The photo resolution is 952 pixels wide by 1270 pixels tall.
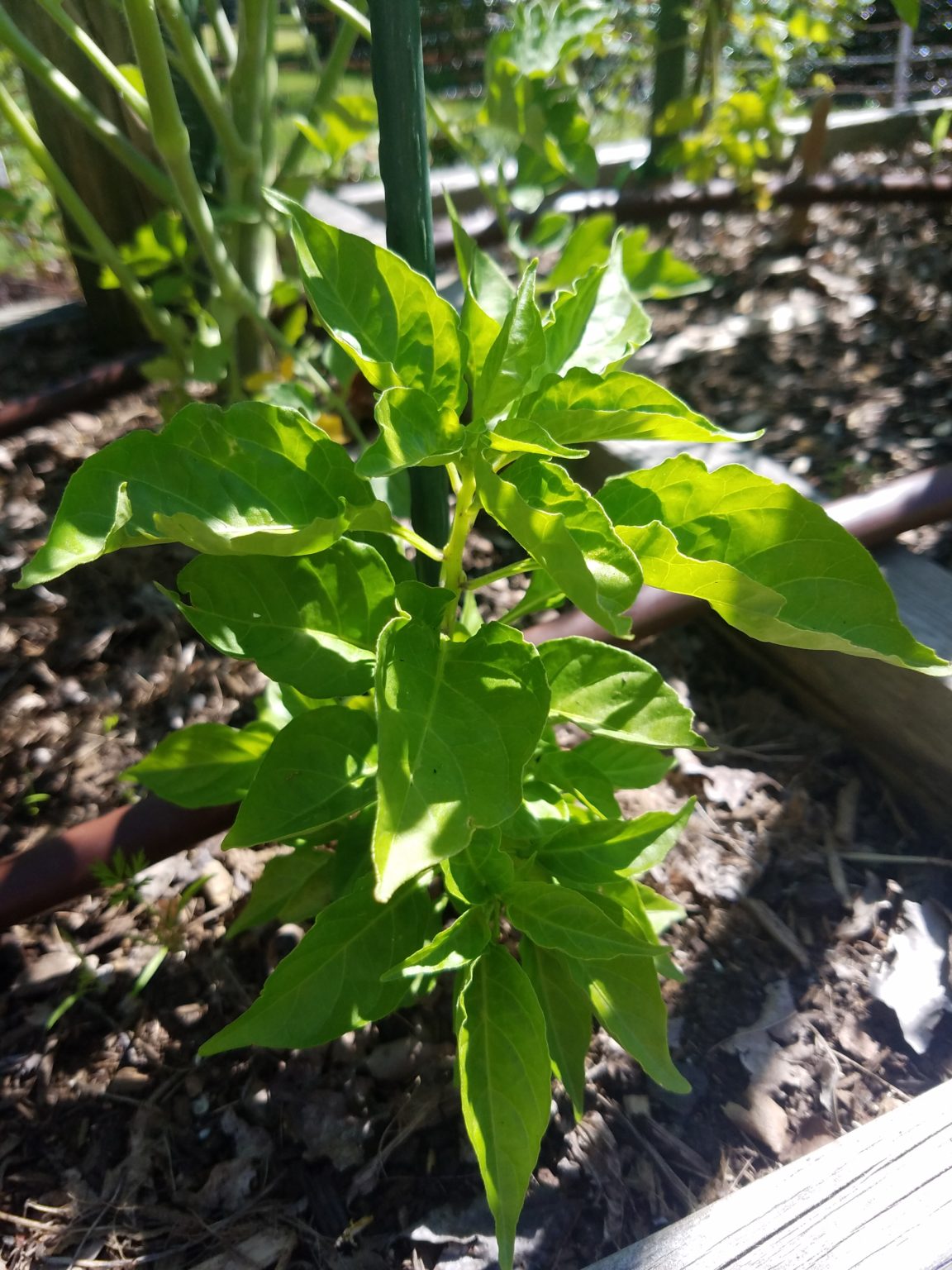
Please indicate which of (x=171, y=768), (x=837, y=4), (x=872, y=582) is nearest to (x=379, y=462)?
(x=872, y=582)

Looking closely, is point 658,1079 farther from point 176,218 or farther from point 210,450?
point 176,218

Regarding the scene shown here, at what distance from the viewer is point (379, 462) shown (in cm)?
66

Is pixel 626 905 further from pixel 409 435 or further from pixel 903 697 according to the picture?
pixel 903 697

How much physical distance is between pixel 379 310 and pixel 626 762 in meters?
0.55

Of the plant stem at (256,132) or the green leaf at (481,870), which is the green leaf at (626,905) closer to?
the green leaf at (481,870)

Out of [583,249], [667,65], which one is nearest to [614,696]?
[583,249]

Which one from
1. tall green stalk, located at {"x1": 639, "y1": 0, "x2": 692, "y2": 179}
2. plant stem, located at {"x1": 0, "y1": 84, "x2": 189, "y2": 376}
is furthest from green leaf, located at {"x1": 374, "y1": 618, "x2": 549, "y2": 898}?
tall green stalk, located at {"x1": 639, "y1": 0, "x2": 692, "y2": 179}

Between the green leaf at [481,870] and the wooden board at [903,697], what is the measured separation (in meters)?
0.84

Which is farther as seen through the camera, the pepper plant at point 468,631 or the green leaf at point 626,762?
the green leaf at point 626,762

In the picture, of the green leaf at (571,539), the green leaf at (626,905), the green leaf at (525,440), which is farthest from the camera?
the green leaf at (626,905)

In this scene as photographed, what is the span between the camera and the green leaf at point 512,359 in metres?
0.74

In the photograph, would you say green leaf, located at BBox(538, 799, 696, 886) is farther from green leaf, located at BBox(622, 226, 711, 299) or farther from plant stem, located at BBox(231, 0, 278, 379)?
plant stem, located at BBox(231, 0, 278, 379)

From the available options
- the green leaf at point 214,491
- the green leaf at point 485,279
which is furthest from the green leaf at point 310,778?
the green leaf at point 485,279

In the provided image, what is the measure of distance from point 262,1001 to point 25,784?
35.1 inches
